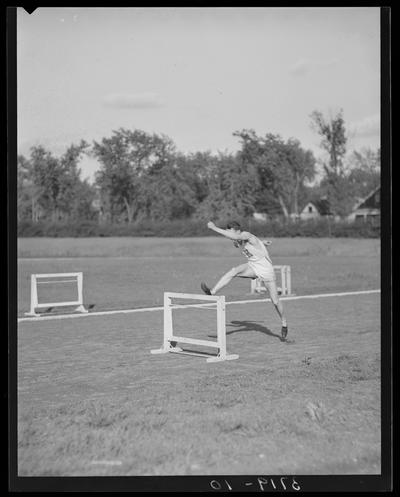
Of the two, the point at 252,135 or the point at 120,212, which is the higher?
the point at 252,135

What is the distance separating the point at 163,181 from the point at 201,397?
7019 centimetres

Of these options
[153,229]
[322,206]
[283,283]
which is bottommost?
[283,283]

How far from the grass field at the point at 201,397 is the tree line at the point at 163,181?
54.6 meters

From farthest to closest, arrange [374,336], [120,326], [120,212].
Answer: [120,212] < [120,326] < [374,336]

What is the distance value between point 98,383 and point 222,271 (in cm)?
2768

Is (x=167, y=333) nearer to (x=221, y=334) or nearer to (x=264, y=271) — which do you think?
(x=221, y=334)

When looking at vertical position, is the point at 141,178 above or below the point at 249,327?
above

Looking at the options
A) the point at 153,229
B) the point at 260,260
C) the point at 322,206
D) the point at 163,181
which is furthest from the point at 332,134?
the point at 260,260

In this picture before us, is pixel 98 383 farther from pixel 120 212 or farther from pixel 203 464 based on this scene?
pixel 120 212

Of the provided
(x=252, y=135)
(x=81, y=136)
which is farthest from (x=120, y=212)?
(x=252, y=135)

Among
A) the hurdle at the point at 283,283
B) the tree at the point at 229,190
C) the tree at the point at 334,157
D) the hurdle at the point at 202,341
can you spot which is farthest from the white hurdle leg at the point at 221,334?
the tree at the point at 229,190

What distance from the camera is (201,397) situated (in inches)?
330

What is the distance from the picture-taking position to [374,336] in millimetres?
13297

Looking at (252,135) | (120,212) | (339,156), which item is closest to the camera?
(339,156)
